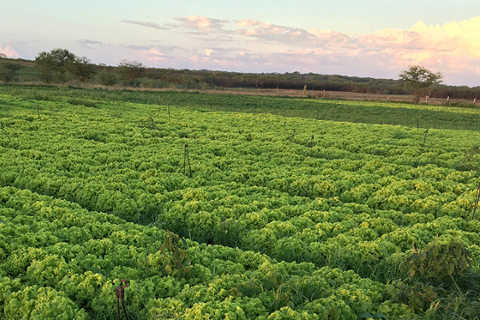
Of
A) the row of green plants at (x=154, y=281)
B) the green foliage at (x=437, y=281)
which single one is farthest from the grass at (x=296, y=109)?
the green foliage at (x=437, y=281)

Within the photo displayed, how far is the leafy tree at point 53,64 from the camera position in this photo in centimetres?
5550

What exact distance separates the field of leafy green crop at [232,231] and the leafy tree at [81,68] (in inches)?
2169

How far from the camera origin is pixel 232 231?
6188 millimetres

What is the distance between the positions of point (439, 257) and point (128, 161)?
26.6 feet

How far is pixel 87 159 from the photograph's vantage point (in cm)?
944

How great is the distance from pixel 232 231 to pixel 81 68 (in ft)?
212

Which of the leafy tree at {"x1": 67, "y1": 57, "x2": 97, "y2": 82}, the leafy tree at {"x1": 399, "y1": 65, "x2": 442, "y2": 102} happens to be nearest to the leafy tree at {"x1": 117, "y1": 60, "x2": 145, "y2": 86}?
the leafy tree at {"x1": 67, "y1": 57, "x2": 97, "y2": 82}

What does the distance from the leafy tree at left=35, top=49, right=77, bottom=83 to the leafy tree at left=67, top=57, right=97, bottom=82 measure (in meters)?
1.10

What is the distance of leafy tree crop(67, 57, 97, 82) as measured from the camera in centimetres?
6012

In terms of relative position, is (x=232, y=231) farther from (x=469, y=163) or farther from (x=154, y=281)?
(x=469, y=163)

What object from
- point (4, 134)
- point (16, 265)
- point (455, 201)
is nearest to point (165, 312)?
point (16, 265)

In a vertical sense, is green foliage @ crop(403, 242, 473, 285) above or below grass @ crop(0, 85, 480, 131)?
below

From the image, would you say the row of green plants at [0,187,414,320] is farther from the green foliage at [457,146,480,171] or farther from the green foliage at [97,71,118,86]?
the green foliage at [97,71,118,86]

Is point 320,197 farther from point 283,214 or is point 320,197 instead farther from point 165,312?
point 165,312
